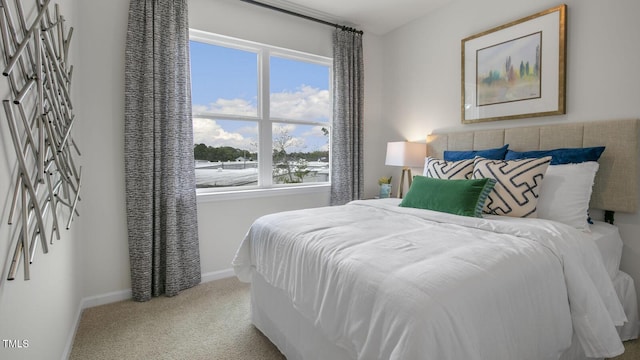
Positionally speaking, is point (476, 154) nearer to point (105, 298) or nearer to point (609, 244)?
point (609, 244)

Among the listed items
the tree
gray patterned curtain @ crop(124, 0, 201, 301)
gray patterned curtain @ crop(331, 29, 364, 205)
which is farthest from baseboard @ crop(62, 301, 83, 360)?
gray patterned curtain @ crop(331, 29, 364, 205)

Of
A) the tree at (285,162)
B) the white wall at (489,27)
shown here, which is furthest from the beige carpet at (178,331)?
the white wall at (489,27)

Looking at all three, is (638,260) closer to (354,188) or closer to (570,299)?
(570,299)

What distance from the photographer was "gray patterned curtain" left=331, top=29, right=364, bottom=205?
3547 millimetres

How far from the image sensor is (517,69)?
2607 millimetres

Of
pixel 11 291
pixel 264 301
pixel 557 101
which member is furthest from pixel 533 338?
pixel 557 101

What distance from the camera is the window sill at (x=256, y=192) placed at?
2.91 meters

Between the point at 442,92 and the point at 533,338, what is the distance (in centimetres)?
261

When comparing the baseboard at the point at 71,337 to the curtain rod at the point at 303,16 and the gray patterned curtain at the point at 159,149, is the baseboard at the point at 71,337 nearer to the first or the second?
the gray patterned curtain at the point at 159,149

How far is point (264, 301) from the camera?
1950mm

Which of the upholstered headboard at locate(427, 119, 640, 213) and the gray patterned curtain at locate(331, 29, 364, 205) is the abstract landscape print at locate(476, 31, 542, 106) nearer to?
the upholstered headboard at locate(427, 119, 640, 213)

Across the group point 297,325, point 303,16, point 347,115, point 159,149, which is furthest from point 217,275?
point 303,16

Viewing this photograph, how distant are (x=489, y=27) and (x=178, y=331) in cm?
353

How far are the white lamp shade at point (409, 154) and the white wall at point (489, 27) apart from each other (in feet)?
0.83
